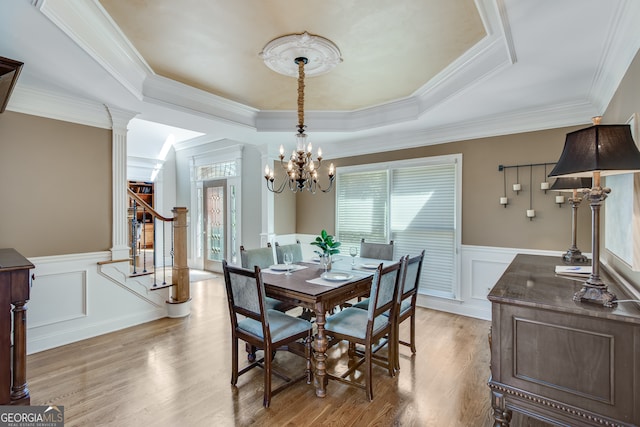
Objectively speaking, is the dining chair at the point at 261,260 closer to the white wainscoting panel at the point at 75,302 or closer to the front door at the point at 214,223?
the white wainscoting panel at the point at 75,302

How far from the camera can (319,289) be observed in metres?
2.38

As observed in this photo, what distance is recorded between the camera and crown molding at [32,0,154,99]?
6.38 ft

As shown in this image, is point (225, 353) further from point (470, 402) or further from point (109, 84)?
point (109, 84)

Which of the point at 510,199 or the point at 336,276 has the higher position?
the point at 510,199

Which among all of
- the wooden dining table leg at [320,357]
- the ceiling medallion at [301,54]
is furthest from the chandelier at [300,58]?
the wooden dining table leg at [320,357]

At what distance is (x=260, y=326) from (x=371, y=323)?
0.85 m

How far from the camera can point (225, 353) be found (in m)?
3.05

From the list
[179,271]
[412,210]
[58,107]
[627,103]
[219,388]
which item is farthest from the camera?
[412,210]

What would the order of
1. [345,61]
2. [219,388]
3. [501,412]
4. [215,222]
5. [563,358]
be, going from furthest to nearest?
[215,222] < [345,61] < [219,388] < [501,412] < [563,358]

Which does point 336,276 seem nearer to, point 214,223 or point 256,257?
point 256,257

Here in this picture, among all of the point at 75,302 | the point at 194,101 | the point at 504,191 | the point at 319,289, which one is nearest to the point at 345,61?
the point at 194,101

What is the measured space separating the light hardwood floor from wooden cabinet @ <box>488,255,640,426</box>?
76 centimetres

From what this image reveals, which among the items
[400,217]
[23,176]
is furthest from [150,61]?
[400,217]

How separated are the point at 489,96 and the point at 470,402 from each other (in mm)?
2835
